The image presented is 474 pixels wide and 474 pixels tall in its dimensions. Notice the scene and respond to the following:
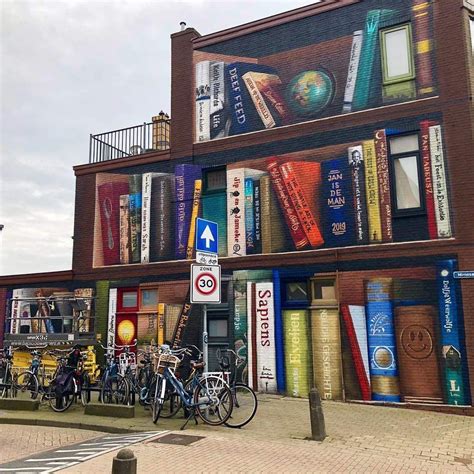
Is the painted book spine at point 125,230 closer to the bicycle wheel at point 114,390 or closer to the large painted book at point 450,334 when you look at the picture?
the bicycle wheel at point 114,390

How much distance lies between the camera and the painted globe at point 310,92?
41.7ft

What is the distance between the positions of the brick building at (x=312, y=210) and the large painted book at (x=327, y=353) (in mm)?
33

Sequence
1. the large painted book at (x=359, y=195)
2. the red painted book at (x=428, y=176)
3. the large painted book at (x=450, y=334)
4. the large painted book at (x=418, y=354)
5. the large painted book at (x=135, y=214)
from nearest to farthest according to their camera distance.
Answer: the large painted book at (x=450, y=334)
the large painted book at (x=418, y=354)
the red painted book at (x=428, y=176)
the large painted book at (x=359, y=195)
the large painted book at (x=135, y=214)

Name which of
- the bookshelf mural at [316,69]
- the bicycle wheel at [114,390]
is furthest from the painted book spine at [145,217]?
the bicycle wheel at [114,390]

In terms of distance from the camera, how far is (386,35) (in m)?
12.2

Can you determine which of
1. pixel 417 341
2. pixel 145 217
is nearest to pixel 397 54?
pixel 417 341

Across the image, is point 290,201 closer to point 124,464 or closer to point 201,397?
point 201,397

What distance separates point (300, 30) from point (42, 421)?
10852 mm

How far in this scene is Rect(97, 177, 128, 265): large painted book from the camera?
15305 mm

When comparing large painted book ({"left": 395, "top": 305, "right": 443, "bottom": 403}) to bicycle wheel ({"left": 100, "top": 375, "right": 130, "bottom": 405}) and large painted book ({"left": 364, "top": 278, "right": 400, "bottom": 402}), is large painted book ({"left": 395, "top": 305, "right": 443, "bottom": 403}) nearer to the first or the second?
large painted book ({"left": 364, "top": 278, "right": 400, "bottom": 402})

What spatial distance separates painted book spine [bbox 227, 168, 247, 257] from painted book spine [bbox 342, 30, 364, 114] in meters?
3.10

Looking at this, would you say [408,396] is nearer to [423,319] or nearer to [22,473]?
[423,319]

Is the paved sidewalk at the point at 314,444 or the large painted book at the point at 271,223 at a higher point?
the large painted book at the point at 271,223

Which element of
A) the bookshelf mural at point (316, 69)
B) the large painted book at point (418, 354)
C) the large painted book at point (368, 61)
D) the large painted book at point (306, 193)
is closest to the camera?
the large painted book at point (418, 354)
